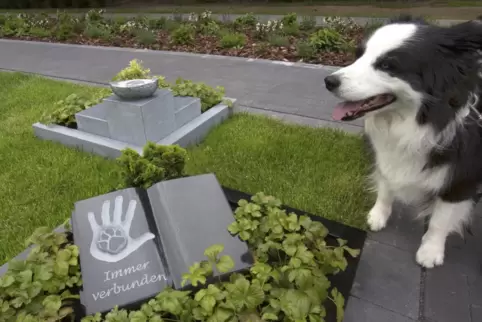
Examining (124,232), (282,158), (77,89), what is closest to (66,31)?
(77,89)

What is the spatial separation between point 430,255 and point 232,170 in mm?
1630

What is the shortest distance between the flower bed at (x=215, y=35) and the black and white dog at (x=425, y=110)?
3985 millimetres

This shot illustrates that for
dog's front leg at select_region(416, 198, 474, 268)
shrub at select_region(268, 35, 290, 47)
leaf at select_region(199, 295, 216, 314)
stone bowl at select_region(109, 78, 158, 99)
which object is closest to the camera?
leaf at select_region(199, 295, 216, 314)

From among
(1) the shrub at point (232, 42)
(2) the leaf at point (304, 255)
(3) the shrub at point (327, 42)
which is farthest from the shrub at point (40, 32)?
(2) the leaf at point (304, 255)

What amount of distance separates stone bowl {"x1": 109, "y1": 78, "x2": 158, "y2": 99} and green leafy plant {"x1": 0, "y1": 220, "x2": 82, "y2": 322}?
5.32 feet

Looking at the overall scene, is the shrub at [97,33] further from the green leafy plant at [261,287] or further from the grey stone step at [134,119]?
the green leafy plant at [261,287]

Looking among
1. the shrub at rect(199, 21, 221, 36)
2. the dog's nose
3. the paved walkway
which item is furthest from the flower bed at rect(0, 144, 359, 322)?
the shrub at rect(199, 21, 221, 36)

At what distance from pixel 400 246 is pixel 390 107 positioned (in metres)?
0.93

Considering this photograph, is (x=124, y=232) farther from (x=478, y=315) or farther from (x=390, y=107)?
(x=478, y=315)

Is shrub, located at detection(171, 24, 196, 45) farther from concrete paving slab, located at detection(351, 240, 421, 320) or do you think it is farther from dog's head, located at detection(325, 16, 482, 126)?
concrete paving slab, located at detection(351, 240, 421, 320)

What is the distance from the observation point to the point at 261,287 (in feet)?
5.25

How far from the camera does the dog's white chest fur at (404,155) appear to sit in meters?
2.00

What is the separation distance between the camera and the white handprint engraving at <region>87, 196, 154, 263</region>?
185cm

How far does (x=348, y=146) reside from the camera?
3465mm
